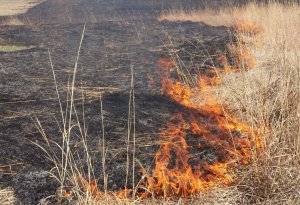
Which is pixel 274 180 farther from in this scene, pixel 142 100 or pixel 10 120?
pixel 10 120

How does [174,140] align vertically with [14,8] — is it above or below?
below

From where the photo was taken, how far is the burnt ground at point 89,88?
13.4ft

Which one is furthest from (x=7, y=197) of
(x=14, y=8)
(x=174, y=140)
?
(x=14, y=8)

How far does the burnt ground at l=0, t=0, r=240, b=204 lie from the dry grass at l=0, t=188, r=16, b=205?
64mm

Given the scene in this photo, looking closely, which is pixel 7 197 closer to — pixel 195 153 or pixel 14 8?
pixel 195 153

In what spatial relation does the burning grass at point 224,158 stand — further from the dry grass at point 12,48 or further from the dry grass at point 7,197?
the dry grass at point 12,48

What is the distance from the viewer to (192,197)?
3.54m

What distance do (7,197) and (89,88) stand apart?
11.4 feet

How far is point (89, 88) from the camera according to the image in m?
6.75

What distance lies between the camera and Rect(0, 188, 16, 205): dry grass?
3.43 meters

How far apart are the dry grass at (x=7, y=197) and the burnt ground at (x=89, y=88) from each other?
0.06 m

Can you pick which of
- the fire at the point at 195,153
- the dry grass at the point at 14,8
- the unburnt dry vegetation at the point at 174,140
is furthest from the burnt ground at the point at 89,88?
the dry grass at the point at 14,8

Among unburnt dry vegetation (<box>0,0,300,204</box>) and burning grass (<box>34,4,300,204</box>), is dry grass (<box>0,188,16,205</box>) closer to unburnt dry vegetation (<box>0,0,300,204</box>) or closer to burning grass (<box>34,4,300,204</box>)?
unburnt dry vegetation (<box>0,0,300,204</box>)

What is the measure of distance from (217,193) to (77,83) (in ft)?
14.0
